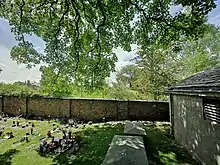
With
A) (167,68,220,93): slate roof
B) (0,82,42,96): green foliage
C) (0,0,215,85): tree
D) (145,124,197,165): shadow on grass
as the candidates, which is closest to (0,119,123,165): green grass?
(145,124,197,165): shadow on grass

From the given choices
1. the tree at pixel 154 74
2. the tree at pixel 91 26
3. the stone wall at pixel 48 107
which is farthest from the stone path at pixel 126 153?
the tree at pixel 154 74

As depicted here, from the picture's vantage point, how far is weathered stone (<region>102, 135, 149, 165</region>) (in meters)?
4.66

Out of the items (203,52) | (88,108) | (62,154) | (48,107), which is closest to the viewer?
(62,154)

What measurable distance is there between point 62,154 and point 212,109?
4.88 meters

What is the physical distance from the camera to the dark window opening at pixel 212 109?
4.59 m

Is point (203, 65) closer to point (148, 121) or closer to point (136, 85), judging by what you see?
point (136, 85)

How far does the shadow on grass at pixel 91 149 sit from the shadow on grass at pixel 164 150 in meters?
1.53

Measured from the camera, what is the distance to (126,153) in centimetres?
525

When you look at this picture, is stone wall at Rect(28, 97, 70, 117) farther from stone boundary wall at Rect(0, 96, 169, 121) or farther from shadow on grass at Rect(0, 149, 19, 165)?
shadow on grass at Rect(0, 149, 19, 165)

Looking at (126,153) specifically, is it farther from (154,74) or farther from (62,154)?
(154,74)

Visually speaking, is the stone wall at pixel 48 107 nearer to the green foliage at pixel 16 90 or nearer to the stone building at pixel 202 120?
the green foliage at pixel 16 90

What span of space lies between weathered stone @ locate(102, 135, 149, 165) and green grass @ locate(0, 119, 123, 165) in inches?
30.3

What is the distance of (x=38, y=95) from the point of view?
47.4ft

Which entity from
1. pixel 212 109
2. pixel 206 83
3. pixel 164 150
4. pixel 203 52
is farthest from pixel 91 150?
pixel 203 52
